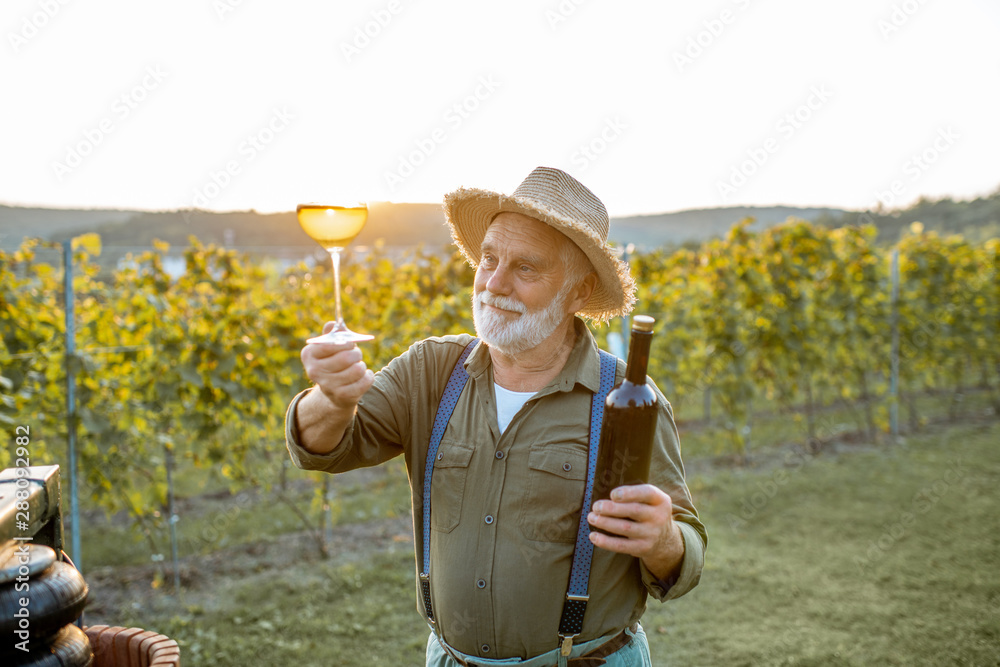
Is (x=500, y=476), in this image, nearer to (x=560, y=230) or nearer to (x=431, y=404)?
(x=431, y=404)

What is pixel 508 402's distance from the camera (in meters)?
1.91

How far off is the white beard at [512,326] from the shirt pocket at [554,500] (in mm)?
327

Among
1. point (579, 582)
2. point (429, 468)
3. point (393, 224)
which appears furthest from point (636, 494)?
point (393, 224)

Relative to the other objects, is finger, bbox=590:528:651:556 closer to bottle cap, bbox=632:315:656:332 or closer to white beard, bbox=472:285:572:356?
bottle cap, bbox=632:315:656:332

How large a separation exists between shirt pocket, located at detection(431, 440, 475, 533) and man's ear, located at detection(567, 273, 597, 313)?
0.56 meters

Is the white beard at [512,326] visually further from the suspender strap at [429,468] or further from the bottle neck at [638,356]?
the bottle neck at [638,356]

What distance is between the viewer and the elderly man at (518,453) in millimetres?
1712

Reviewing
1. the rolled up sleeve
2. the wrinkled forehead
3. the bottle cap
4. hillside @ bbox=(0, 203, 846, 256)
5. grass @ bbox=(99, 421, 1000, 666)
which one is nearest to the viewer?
the bottle cap

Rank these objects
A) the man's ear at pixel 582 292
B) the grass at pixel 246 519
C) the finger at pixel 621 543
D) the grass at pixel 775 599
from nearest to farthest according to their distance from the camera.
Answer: the finger at pixel 621 543 < the man's ear at pixel 582 292 < the grass at pixel 775 599 < the grass at pixel 246 519

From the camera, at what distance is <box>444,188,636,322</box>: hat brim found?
1.84 metres

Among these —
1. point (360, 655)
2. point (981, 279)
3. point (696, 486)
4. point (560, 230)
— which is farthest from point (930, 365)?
point (560, 230)

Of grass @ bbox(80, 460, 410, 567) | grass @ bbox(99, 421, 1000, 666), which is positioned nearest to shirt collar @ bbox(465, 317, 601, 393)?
grass @ bbox(99, 421, 1000, 666)

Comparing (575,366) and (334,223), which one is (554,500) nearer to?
(575,366)

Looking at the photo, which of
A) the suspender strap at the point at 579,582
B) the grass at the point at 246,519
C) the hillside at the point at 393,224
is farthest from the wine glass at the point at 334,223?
the hillside at the point at 393,224
